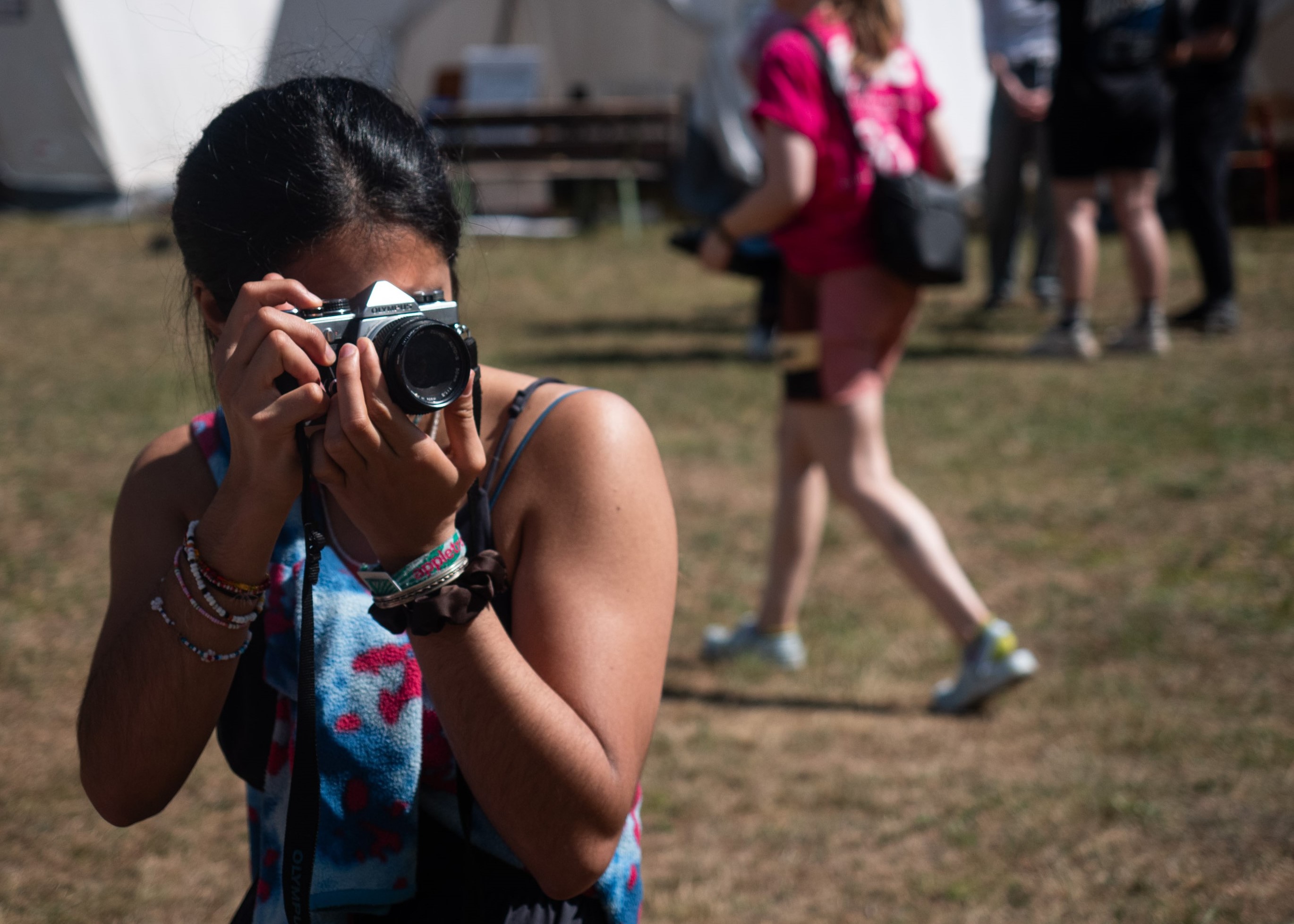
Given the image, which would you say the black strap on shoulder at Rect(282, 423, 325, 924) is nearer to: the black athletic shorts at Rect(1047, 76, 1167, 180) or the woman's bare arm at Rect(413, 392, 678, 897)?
the woman's bare arm at Rect(413, 392, 678, 897)

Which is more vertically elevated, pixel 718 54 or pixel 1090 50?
pixel 1090 50

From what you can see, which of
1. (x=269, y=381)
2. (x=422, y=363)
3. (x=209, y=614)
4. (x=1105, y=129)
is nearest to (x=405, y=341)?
(x=422, y=363)

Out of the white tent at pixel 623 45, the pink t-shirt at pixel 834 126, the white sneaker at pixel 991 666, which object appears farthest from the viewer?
the white tent at pixel 623 45

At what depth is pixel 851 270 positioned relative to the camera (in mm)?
3078

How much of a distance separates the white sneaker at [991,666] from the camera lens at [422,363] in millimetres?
2117

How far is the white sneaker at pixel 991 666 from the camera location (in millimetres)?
2939

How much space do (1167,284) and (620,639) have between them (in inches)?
306

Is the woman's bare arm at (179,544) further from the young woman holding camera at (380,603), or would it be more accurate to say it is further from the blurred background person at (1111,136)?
the blurred background person at (1111,136)

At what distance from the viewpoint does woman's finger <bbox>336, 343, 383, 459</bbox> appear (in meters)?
1.08

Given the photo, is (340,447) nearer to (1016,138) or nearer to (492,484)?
(492,484)

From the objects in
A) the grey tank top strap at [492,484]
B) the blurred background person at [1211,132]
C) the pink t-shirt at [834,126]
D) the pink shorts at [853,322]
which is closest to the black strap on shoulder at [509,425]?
the grey tank top strap at [492,484]

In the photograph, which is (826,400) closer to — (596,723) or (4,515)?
(596,723)

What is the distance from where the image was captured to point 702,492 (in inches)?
186

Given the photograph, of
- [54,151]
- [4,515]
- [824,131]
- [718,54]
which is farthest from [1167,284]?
[54,151]
